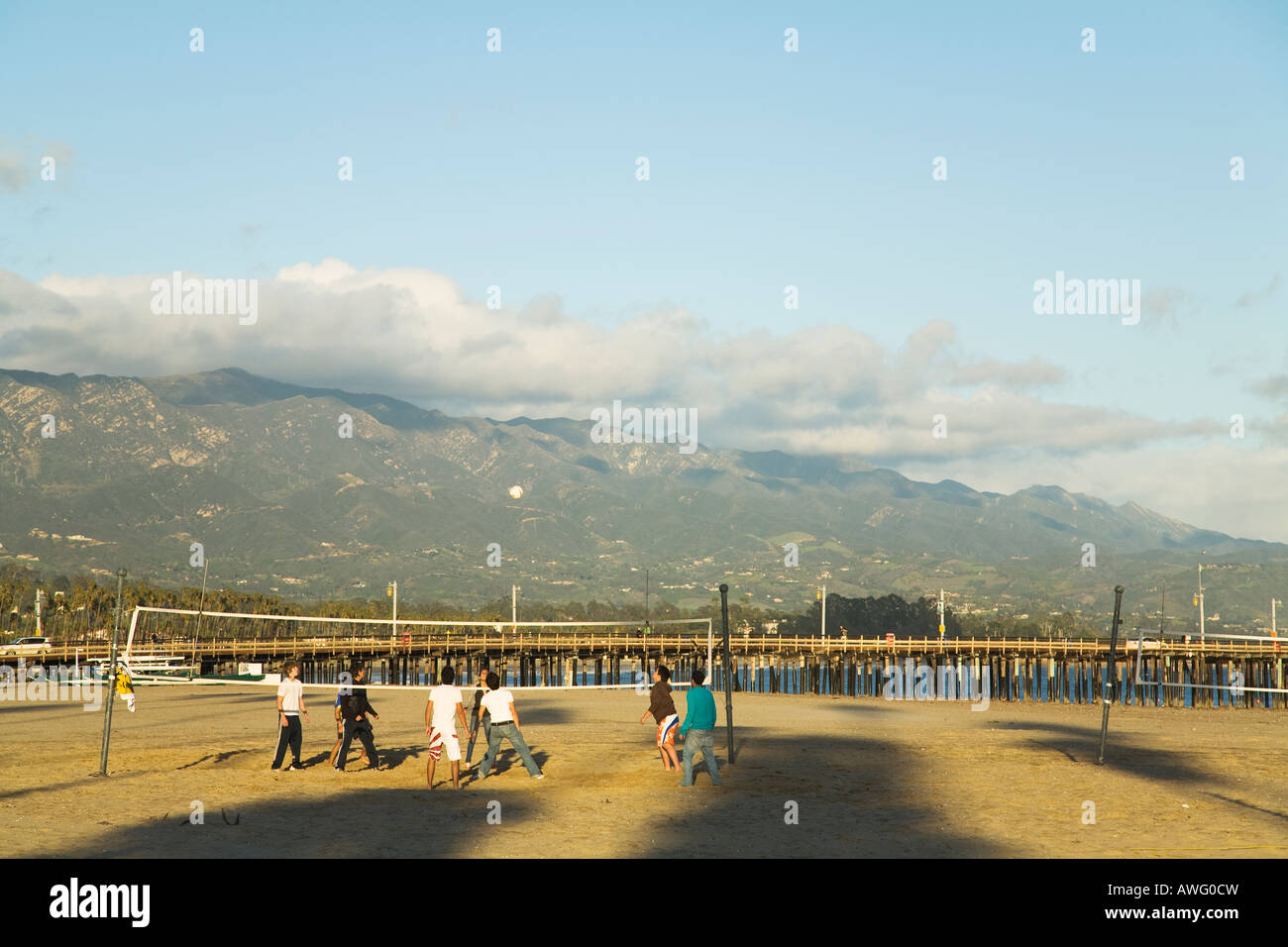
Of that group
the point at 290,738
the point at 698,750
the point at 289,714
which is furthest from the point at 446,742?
the point at 698,750

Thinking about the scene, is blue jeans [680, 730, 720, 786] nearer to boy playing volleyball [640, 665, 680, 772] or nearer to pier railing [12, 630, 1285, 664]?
boy playing volleyball [640, 665, 680, 772]

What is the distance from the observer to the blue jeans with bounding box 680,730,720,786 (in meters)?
17.0

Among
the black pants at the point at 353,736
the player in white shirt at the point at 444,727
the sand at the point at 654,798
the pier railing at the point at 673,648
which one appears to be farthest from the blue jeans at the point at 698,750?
the pier railing at the point at 673,648

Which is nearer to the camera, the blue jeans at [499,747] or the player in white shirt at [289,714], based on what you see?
the blue jeans at [499,747]

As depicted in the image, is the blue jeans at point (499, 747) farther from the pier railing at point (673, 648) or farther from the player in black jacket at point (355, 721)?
the pier railing at point (673, 648)

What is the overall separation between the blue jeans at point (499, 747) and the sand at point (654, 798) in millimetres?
296

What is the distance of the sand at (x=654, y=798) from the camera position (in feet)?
41.9

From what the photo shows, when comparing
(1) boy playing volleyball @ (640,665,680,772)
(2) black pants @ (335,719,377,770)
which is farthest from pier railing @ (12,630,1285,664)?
(2) black pants @ (335,719,377,770)

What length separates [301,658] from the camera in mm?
86312

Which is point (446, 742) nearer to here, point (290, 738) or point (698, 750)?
point (290, 738)

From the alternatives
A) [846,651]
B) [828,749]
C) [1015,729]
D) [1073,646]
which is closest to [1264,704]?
[1073,646]
